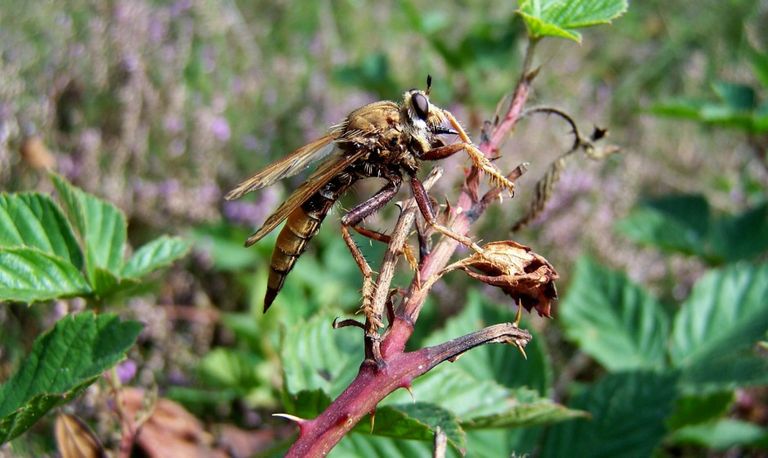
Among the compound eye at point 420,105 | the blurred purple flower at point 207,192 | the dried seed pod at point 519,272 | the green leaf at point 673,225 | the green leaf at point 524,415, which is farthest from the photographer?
the blurred purple flower at point 207,192

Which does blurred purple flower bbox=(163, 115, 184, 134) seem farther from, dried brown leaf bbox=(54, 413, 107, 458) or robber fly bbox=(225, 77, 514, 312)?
dried brown leaf bbox=(54, 413, 107, 458)

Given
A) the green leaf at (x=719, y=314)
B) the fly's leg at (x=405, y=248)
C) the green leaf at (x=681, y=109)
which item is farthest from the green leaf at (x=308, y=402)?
the green leaf at (x=681, y=109)

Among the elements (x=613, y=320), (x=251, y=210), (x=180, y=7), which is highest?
(x=180, y=7)

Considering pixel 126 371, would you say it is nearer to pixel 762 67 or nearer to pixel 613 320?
pixel 613 320

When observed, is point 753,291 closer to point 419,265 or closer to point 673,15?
point 419,265

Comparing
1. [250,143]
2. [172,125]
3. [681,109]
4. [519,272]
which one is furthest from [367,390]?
[250,143]

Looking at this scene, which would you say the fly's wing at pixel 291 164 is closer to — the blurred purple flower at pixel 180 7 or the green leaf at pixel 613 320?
the green leaf at pixel 613 320

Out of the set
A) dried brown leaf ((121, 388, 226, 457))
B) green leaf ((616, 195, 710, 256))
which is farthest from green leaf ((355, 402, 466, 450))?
green leaf ((616, 195, 710, 256))
